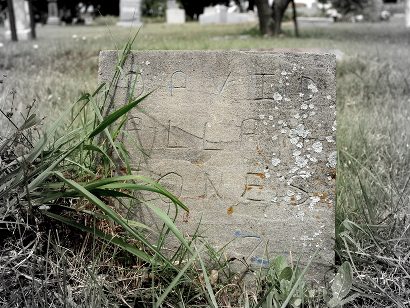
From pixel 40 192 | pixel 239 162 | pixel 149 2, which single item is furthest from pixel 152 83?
pixel 149 2

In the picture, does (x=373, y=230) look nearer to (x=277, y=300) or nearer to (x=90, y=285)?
(x=277, y=300)

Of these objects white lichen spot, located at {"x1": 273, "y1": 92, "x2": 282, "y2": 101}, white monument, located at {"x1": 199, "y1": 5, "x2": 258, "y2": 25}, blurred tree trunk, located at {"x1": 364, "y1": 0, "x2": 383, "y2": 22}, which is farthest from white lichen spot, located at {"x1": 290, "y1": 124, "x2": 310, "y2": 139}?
blurred tree trunk, located at {"x1": 364, "y1": 0, "x2": 383, "y2": 22}

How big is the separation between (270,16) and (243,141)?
11519 mm

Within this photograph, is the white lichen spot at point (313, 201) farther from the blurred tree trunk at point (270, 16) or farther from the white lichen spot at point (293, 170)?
the blurred tree trunk at point (270, 16)

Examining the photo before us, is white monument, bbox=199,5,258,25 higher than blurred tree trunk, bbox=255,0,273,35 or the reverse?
the reverse

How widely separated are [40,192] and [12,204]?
0.28 feet

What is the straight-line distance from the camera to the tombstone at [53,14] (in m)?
26.2

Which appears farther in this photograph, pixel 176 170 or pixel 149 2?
pixel 149 2

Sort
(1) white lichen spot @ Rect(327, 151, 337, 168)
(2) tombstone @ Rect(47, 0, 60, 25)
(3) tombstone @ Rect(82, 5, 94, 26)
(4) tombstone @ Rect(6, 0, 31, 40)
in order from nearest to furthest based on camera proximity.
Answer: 1. (1) white lichen spot @ Rect(327, 151, 337, 168)
2. (4) tombstone @ Rect(6, 0, 31, 40)
3. (2) tombstone @ Rect(47, 0, 60, 25)
4. (3) tombstone @ Rect(82, 5, 94, 26)

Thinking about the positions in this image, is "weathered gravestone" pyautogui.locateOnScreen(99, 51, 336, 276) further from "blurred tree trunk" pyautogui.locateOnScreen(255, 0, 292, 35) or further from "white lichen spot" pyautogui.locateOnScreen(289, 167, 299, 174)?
"blurred tree trunk" pyautogui.locateOnScreen(255, 0, 292, 35)

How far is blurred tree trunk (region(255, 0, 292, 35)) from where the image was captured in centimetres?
1298

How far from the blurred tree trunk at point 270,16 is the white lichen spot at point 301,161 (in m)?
11.2

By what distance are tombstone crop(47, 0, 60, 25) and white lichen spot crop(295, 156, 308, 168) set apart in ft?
84.3

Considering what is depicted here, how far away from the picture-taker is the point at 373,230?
80.1 inches
